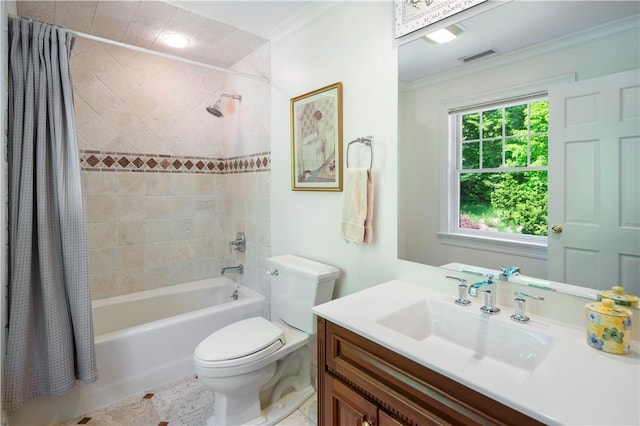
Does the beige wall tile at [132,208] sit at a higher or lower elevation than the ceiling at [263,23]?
lower

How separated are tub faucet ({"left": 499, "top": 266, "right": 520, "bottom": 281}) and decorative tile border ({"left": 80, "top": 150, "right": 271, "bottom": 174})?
5.56 feet

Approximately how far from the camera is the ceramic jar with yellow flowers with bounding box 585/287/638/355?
90cm

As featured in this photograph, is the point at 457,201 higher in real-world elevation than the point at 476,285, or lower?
higher

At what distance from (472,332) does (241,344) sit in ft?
3.50

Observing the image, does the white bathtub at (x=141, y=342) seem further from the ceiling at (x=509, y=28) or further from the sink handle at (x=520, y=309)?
the ceiling at (x=509, y=28)

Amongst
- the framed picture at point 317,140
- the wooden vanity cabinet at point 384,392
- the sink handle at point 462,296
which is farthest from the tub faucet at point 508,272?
the framed picture at point 317,140

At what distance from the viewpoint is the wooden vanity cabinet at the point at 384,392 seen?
32.0 inches

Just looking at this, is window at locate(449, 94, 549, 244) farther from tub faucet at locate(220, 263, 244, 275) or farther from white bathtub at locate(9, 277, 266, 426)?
tub faucet at locate(220, 263, 244, 275)

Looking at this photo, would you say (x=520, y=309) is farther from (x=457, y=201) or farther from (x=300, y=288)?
(x=300, y=288)

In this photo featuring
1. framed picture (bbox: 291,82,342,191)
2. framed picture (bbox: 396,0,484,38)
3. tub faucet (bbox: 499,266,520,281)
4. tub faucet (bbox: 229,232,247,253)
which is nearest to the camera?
tub faucet (bbox: 499,266,520,281)

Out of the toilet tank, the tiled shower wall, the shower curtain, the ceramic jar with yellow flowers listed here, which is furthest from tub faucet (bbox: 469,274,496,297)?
the shower curtain

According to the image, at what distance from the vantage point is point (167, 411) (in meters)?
1.83

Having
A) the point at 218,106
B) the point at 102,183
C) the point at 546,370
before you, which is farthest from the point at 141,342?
the point at 546,370

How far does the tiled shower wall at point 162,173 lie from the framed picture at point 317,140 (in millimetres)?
411
